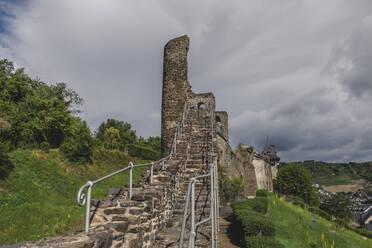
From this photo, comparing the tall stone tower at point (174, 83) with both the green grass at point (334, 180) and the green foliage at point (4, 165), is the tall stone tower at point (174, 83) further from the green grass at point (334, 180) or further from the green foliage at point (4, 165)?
the green grass at point (334, 180)

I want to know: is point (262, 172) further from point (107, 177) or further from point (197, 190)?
point (107, 177)

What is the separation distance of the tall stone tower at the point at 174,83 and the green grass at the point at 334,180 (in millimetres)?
100953

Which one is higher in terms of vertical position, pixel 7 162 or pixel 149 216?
pixel 7 162

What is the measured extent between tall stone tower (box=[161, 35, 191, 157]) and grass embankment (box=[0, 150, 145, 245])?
5.92 metres

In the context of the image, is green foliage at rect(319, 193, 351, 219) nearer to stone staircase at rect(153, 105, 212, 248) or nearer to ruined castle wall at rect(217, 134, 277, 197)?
ruined castle wall at rect(217, 134, 277, 197)

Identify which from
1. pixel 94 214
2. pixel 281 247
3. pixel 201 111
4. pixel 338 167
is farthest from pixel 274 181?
pixel 338 167

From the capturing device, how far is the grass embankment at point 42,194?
29.1 ft

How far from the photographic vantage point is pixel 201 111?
16.0m

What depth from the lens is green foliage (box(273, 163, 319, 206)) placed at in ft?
120

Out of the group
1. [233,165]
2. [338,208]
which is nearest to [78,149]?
[233,165]

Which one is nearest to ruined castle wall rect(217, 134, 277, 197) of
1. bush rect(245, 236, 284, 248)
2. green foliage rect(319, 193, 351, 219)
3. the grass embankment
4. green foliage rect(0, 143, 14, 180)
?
green foliage rect(319, 193, 351, 219)

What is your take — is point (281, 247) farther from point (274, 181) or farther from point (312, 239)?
point (274, 181)

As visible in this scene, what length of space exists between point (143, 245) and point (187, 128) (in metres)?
8.35

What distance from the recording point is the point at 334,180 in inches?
4067
